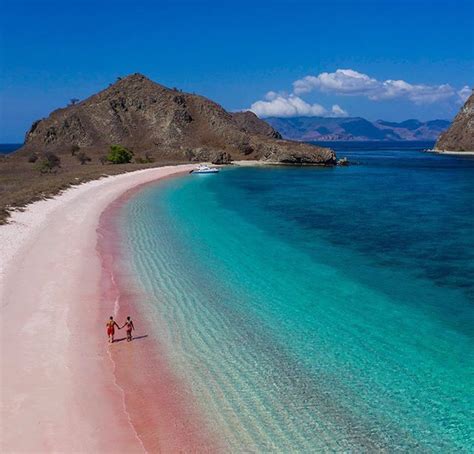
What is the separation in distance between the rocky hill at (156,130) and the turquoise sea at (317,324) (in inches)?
3088

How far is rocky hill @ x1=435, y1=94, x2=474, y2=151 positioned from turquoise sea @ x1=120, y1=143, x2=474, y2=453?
161 m

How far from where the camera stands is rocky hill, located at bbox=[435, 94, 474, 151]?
18275 centimetres

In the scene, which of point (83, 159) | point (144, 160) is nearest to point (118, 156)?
point (83, 159)

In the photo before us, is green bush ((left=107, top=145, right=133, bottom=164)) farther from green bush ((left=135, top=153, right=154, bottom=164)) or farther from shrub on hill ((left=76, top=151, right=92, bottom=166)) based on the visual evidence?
shrub on hill ((left=76, top=151, right=92, bottom=166))

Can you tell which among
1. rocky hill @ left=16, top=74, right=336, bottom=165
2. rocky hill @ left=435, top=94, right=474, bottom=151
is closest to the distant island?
rocky hill @ left=16, top=74, right=336, bottom=165

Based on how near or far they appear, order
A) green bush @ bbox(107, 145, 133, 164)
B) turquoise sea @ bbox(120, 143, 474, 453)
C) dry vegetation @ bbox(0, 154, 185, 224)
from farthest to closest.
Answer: green bush @ bbox(107, 145, 133, 164)
dry vegetation @ bbox(0, 154, 185, 224)
turquoise sea @ bbox(120, 143, 474, 453)

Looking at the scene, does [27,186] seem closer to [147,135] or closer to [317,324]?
[317,324]

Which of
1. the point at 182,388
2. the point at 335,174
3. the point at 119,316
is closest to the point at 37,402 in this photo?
the point at 182,388

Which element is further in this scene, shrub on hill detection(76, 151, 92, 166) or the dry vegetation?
shrub on hill detection(76, 151, 92, 166)

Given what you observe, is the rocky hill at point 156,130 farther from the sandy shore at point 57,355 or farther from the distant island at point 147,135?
the sandy shore at point 57,355

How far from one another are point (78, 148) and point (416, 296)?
110 metres

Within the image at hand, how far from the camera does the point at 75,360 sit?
563 inches

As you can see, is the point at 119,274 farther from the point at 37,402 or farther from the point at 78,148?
the point at 78,148

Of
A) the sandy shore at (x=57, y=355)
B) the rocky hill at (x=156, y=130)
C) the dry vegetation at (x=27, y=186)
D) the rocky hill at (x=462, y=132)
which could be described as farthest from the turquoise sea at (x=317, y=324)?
the rocky hill at (x=462, y=132)
